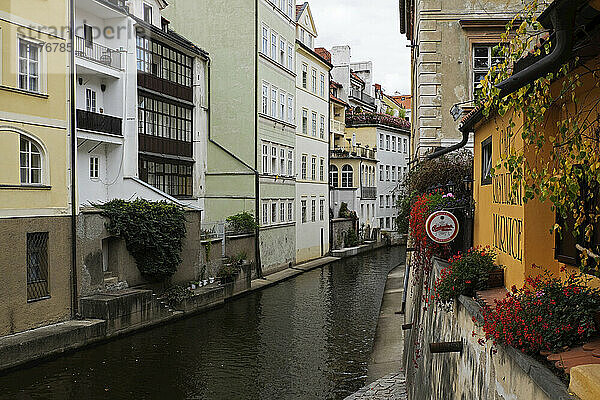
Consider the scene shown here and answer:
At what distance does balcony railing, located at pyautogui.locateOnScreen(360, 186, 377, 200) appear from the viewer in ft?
171

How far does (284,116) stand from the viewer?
35000 mm

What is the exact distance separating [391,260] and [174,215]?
21.1 m

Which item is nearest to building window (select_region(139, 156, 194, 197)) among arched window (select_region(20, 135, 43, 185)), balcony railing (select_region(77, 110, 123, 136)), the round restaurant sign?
balcony railing (select_region(77, 110, 123, 136))

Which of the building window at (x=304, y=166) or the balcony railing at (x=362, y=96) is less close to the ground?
the balcony railing at (x=362, y=96)

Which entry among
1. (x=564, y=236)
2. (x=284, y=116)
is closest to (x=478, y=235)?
(x=564, y=236)

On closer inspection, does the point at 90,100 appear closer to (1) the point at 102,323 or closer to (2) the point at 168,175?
(2) the point at 168,175

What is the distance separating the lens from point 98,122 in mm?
21172

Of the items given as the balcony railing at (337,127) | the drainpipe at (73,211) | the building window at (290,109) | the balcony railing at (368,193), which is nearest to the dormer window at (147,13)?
the drainpipe at (73,211)

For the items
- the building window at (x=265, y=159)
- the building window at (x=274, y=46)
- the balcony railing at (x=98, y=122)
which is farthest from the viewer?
the building window at (x=274, y=46)

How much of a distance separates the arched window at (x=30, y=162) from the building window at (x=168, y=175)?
7673 mm

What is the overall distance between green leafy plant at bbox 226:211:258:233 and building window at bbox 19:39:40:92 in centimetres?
1308

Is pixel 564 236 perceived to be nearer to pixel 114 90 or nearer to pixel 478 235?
pixel 478 235

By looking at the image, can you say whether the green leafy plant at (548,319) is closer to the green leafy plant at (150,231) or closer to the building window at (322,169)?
the green leafy plant at (150,231)

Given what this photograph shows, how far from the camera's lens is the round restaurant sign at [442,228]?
9570 mm
